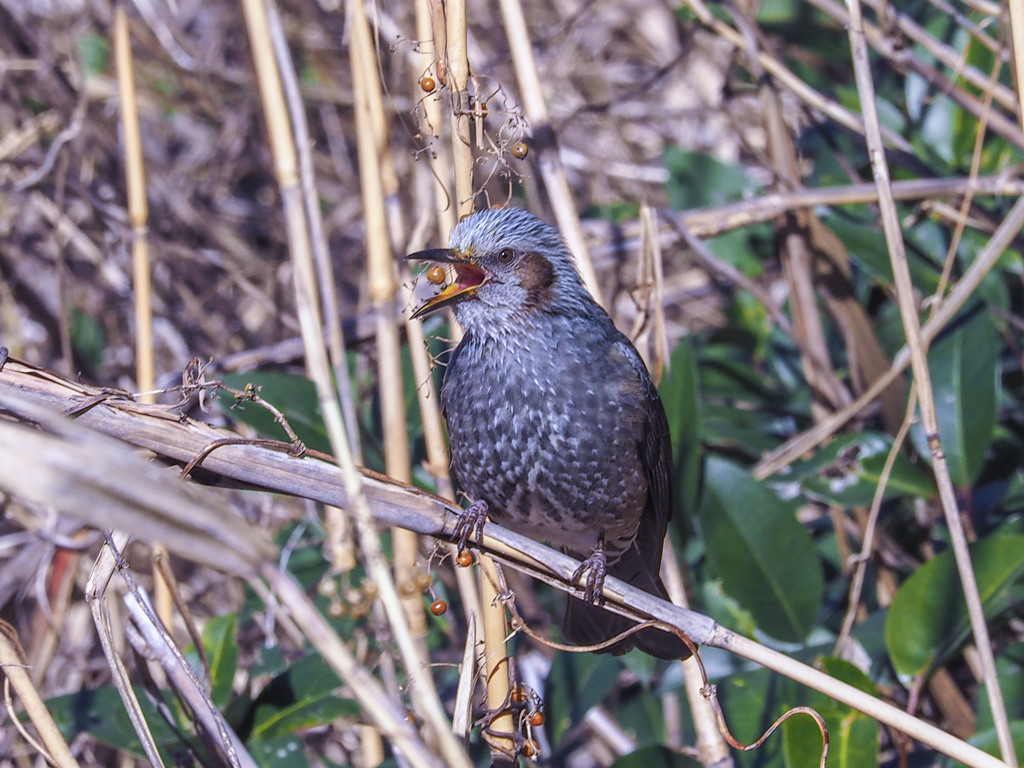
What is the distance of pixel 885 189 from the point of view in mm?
2412

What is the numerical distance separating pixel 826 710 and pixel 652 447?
2.82 ft

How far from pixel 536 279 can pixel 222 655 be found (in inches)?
56.6

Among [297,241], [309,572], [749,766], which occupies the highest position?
[297,241]

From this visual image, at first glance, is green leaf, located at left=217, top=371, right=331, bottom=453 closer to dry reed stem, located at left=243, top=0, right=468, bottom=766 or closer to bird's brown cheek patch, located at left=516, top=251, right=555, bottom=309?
bird's brown cheek patch, located at left=516, top=251, right=555, bottom=309

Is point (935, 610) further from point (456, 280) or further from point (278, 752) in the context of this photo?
point (278, 752)

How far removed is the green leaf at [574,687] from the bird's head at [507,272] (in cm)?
109

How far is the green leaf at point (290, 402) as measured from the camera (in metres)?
3.18

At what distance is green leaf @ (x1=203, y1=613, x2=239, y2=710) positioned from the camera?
2.86 metres

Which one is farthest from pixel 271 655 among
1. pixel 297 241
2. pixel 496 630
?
pixel 297 241

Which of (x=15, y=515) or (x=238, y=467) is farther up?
(x=238, y=467)

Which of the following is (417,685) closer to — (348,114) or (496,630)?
(496,630)

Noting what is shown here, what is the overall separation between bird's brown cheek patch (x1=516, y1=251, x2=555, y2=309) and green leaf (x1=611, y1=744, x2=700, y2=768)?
1274mm

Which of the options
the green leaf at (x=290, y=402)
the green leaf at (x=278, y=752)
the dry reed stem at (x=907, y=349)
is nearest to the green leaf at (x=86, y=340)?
the green leaf at (x=290, y=402)

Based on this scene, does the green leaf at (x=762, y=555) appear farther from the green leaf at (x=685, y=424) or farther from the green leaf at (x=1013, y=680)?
the green leaf at (x=1013, y=680)
